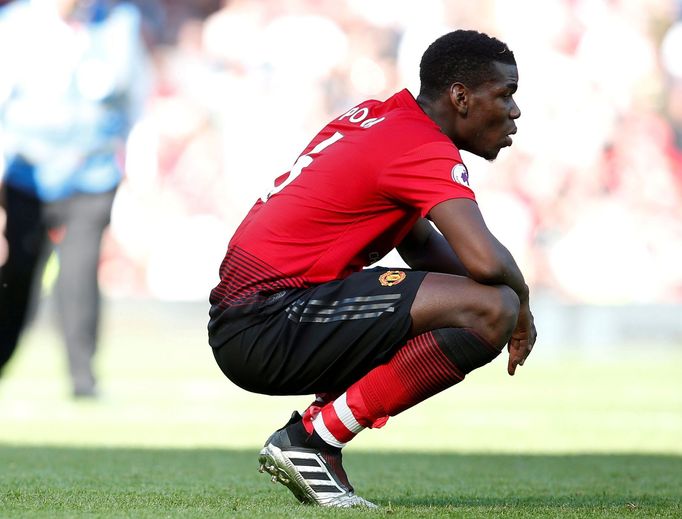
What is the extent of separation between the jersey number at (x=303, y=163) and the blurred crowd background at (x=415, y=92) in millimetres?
10114

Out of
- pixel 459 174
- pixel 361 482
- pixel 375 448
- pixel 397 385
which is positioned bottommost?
pixel 375 448

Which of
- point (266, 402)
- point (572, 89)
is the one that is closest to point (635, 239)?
point (572, 89)

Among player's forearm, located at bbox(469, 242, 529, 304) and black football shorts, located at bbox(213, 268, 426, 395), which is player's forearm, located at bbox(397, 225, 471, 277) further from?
player's forearm, located at bbox(469, 242, 529, 304)

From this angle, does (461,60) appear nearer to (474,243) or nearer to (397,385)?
(474,243)

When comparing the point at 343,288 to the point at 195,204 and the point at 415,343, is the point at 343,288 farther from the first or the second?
the point at 195,204

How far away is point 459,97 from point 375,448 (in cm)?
245

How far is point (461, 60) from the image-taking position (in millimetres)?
3566

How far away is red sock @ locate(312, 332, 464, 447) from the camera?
10.8 feet

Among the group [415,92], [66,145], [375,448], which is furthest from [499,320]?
[415,92]

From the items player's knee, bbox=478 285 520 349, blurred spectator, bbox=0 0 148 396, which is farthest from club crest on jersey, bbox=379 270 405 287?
blurred spectator, bbox=0 0 148 396

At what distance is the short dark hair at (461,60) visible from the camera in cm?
356

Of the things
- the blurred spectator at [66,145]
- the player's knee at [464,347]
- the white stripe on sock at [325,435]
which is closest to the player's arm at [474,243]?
the player's knee at [464,347]

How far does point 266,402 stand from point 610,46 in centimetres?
856

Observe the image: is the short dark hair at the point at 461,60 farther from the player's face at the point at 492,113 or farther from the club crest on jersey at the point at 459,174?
the club crest on jersey at the point at 459,174
